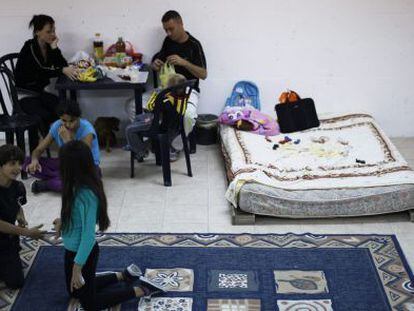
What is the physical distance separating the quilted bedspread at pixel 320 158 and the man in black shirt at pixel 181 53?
0.51 m

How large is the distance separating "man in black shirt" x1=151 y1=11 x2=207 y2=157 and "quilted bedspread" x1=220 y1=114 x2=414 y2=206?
0.51 meters

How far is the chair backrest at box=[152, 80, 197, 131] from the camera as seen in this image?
4750mm

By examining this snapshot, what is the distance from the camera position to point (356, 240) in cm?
407

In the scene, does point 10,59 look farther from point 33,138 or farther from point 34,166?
point 34,166

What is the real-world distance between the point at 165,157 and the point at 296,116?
53.3 inches

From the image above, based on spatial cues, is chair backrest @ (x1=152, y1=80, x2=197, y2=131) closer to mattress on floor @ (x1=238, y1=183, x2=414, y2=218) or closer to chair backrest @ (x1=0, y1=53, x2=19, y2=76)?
mattress on floor @ (x1=238, y1=183, x2=414, y2=218)

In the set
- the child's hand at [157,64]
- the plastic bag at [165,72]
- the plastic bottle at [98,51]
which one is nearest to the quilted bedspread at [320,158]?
the plastic bag at [165,72]

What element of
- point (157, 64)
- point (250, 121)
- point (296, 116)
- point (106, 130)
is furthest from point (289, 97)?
point (106, 130)

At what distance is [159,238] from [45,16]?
220 centimetres

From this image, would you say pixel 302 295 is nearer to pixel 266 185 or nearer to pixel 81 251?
pixel 266 185

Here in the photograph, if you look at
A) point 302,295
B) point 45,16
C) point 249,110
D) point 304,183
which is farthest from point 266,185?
point 45,16

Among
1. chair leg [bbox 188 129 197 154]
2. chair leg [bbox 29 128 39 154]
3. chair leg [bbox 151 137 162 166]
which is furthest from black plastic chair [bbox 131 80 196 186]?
chair leg [bbox 29 128 39 154]

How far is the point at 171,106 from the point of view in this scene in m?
4.78

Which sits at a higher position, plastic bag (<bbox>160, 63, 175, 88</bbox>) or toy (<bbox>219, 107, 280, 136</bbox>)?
plastic bag (<bbox>160, 63, 175, 88</bbox>)
